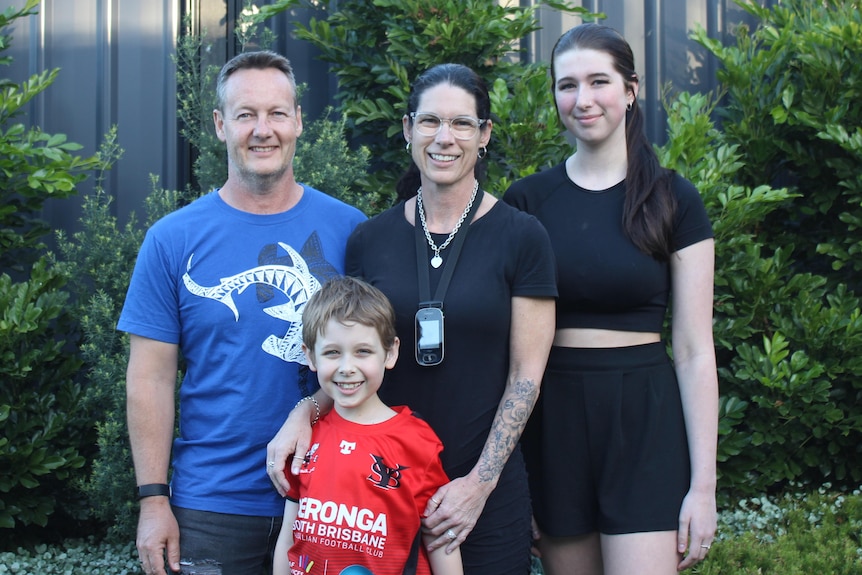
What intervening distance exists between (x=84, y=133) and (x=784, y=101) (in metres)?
3.70

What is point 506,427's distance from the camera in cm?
241

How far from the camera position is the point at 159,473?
262cm

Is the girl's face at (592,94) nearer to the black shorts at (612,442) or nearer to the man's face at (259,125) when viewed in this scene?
the black shorts at (612,442)

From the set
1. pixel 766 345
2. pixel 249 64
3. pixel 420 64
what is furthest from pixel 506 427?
pixel 420 64

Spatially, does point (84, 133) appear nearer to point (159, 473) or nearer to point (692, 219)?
point (159, 473)

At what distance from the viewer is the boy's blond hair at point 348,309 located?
7.71ft

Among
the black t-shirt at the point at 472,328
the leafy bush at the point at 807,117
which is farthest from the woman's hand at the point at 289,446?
the leafy bush at the point at 807,117

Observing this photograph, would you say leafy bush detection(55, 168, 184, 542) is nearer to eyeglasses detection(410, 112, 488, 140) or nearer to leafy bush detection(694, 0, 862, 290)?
eyeglasses detection(410, 112, 488, 140)

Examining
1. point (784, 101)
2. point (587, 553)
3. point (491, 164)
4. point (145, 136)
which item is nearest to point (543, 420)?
point (587, 553)

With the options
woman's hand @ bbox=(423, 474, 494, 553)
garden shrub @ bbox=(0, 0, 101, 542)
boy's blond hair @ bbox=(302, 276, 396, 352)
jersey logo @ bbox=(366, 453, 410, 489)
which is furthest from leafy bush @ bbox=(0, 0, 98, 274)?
woman's hand @ bbox=(423, 474, 494, 553)

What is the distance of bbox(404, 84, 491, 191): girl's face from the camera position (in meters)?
2.52

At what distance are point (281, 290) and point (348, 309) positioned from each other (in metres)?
0.35

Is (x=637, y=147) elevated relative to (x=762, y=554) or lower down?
elevated

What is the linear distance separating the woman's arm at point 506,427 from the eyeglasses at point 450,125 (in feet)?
1.68
